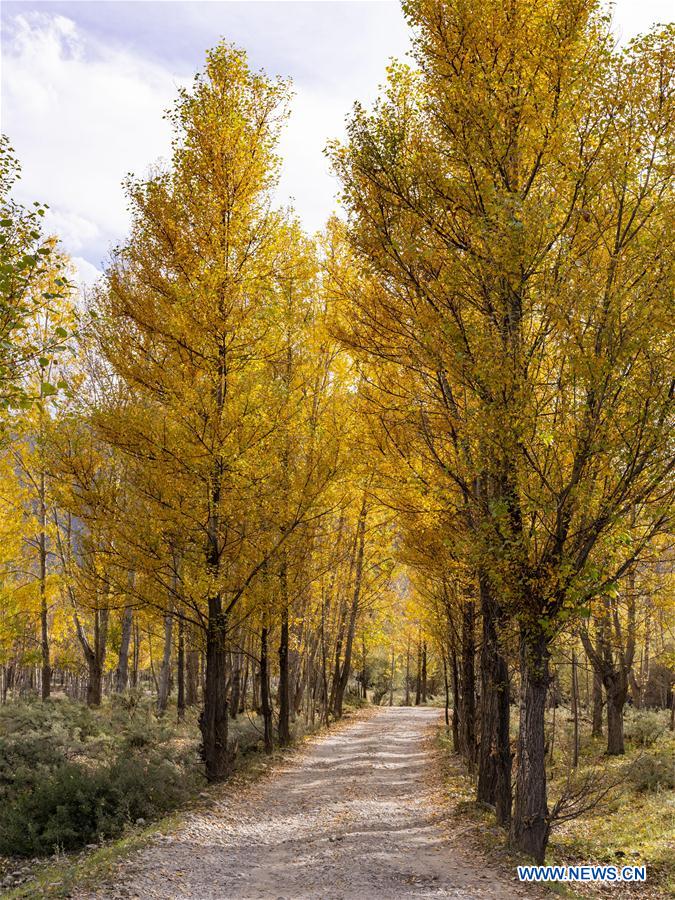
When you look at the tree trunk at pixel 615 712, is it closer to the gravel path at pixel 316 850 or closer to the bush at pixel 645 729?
the bush at pixel 645 729

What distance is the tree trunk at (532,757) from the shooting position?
6246 millimetres

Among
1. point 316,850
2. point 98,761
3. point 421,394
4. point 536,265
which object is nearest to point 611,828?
point 316,850

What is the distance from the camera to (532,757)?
6.34 m

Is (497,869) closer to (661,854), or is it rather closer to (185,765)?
(661,854)

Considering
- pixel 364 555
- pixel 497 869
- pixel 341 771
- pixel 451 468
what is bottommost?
pixel 341 771

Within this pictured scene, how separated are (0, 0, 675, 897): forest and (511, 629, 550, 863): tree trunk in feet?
0.10

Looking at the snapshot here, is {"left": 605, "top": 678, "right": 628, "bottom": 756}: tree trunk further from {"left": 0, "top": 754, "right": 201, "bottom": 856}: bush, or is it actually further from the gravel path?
{"left": 0, "top": 754, "right": 201, "bottom": 856}: bush

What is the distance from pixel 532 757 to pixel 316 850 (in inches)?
101

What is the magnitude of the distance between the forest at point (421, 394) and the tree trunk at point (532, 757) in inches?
1.2

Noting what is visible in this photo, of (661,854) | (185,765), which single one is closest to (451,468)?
(661,854)

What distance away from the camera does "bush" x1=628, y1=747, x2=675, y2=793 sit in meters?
12.8

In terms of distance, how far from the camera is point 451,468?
7.63m

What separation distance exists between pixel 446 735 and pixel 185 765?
11.3 metres

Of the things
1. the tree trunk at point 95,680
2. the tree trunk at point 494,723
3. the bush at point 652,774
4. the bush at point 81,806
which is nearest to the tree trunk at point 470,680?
the tree trunk at point 494,723
